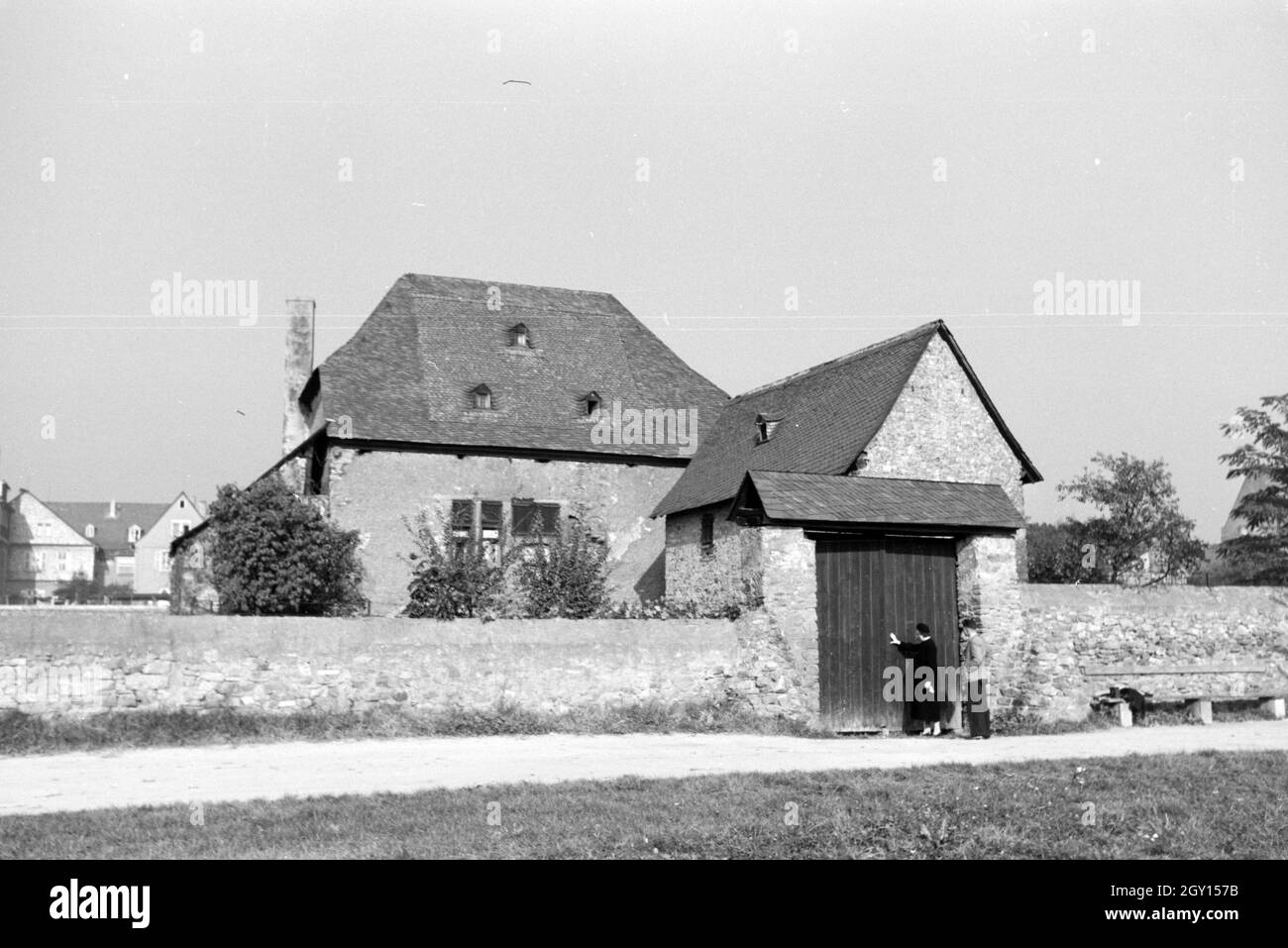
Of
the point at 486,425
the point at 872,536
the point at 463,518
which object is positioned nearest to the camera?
the point at 872,536

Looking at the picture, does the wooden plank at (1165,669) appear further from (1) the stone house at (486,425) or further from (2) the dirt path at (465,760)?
(1) the stone house at (486,425)

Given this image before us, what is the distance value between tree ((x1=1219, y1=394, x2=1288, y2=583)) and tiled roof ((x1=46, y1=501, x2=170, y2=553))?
84621mm

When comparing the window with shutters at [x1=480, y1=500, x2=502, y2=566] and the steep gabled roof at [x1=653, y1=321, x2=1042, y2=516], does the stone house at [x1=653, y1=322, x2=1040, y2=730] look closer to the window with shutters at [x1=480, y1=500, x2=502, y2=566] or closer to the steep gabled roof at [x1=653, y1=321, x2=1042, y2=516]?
the steep gabled roof at [x1=653, y1=321, x2=1042, y2=516]

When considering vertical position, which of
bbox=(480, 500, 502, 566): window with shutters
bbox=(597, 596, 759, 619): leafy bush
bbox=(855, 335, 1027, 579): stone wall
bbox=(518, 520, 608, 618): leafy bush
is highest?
bbox=(855, 335, 1027, 579): stone wall

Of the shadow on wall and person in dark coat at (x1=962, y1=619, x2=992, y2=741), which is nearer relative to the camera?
person in dark coat at (x1=962, y1=619, x2=992, y2=741)

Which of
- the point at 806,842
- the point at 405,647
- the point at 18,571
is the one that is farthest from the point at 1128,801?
the point at 18,571

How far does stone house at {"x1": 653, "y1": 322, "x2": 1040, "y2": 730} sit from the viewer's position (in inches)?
646

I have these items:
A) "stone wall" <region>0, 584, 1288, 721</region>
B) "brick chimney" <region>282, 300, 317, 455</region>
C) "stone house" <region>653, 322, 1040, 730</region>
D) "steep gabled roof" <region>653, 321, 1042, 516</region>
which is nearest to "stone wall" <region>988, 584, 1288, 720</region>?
"stone wall" <region>0, 584, 1288, 721</region>

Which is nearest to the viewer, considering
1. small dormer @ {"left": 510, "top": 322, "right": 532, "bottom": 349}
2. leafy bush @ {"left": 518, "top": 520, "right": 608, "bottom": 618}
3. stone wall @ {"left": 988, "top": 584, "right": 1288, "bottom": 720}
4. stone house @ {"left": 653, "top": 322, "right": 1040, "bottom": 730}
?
stone house @ {"left": 653, "top": 322, "right": 1040, "bottom": 730}

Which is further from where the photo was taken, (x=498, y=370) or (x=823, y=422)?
(x=498, y=370)

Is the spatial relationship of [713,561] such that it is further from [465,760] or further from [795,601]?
[465,760]

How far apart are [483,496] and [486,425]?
5.75 ft

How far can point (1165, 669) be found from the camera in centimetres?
1866

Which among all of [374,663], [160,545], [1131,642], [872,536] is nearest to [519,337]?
[872,536]
